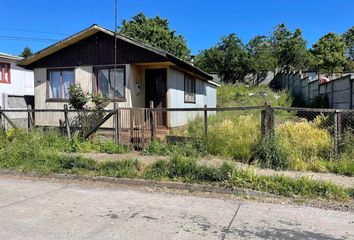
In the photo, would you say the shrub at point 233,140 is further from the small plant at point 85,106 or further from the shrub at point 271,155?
the small plant at point 85,106

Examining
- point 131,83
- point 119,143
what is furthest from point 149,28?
point 119,143

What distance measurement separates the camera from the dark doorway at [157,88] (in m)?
14.6

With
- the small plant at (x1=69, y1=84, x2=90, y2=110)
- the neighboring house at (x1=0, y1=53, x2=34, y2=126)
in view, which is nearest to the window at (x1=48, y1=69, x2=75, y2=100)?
the small plant at (x1=69, y1=84, x2=90, y2=110)

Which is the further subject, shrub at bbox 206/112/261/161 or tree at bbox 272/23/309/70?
tree at bbox 272/23/309/70

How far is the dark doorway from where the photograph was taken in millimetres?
14617

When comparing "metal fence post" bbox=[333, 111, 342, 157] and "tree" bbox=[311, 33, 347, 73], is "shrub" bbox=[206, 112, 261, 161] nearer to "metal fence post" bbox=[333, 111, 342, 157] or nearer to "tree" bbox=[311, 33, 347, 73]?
"metal fence post" bbox=[333, 111, 342, 157]

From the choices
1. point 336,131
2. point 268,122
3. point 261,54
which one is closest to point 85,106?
point 268,122

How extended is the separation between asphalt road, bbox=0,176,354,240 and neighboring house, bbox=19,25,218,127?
7.16m

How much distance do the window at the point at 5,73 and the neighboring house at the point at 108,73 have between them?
10873 millimetres

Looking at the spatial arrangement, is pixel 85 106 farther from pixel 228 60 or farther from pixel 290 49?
pixel 290 49

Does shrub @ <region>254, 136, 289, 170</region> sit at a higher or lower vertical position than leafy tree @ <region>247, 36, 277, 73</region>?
lower

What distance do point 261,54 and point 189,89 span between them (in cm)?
2219

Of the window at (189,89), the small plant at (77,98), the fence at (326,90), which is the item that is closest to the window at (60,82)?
the small plant at (77,98)

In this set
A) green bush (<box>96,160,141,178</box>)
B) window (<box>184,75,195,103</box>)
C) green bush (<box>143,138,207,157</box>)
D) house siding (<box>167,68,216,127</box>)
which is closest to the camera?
green bush (<box>96,160,141,178</box>)
